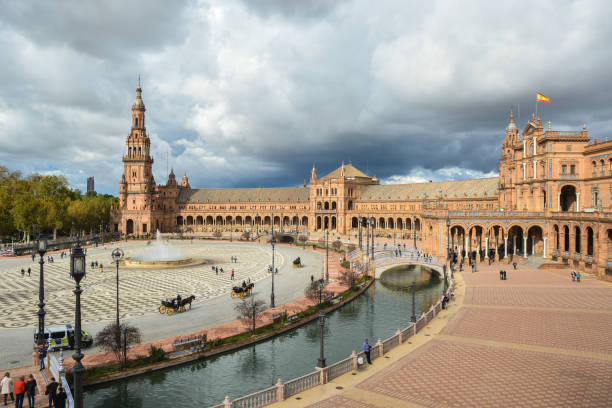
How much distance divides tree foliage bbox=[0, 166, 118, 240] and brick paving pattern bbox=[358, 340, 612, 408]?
3511 inches

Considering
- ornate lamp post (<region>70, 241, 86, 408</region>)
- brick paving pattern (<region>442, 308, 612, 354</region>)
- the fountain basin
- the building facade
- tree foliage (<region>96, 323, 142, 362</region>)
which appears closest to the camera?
ornate lamp post (<region>70, 241, 86, 408</region>)

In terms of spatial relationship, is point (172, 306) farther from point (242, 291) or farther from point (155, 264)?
point (155, 264)

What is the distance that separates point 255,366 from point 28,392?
504 inches

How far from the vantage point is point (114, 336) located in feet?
79.0

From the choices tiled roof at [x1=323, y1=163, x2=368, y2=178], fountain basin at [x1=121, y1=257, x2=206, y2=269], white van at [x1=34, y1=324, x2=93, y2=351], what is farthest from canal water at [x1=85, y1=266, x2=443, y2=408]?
tiled roof at [x1=323, y1=163, x2=368, y2=178]

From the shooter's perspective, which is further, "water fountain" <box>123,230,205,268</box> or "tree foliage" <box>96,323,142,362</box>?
"water fountain" <box>123,230,205,268</box>

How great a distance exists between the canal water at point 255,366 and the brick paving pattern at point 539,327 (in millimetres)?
6970

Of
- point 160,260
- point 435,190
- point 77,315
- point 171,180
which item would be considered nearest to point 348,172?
point 435,190

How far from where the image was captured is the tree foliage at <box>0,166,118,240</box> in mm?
84681

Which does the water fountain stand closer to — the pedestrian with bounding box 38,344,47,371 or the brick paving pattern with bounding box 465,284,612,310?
the pedestrian with bounding box 38,344,47,371

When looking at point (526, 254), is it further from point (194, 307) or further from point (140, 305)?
point (140, 305)

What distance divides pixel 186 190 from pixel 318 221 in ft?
172

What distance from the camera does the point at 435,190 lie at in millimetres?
110188

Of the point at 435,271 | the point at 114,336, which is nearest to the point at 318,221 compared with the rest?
the point at 435,271
